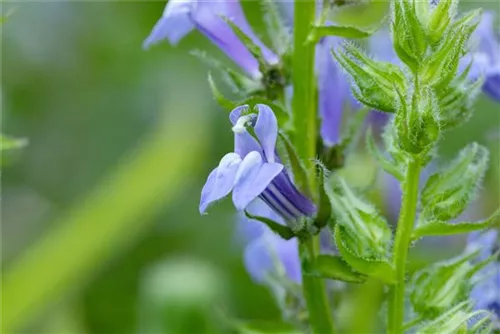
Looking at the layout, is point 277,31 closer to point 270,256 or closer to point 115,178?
point 270,256

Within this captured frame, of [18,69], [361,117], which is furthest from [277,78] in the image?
[18,69]

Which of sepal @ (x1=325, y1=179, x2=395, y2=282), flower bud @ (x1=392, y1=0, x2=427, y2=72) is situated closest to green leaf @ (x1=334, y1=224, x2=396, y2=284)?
sepal @ (x1=325, y1=179, x2=395, y2=282)

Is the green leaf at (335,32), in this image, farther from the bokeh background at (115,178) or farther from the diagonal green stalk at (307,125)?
the bokeh background at (115,178)

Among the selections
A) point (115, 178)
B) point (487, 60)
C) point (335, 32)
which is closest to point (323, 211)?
point (335, 32)

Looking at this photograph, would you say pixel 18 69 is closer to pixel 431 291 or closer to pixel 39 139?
pixel 39 139

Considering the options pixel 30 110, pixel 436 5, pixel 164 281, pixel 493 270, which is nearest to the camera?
pixel 436 5

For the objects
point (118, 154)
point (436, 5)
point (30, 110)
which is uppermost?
point (436, 5)
